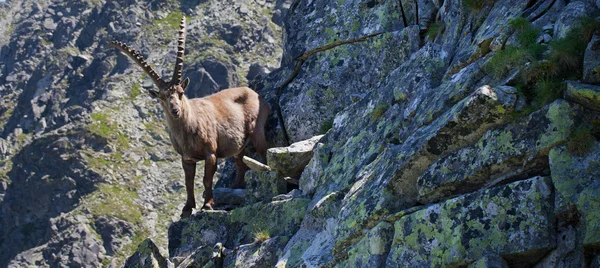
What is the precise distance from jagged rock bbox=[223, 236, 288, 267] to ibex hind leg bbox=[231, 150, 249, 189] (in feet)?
16.3

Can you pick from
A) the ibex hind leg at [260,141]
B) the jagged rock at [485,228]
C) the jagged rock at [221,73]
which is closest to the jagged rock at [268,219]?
the ibex hind leg at [260,141]

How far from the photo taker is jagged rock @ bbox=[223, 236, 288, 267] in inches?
582

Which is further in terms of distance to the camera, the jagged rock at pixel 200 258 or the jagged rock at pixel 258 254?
the jagged rock at pixel 200 258

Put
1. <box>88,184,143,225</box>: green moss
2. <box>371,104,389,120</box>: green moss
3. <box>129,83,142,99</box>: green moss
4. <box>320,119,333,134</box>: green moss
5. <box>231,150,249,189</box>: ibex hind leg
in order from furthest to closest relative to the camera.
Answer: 1. <box>129,83,142,99</box>: green moss
2. <box>88,184,143,225</box>: green moss
3. <box>231,150,249,189</box>: ibex hind leg
4. <box>320,119,333,134</box>: green moss
5. <box>371,104,389,120</box>: green moss

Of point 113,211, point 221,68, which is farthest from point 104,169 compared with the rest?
point 221,68

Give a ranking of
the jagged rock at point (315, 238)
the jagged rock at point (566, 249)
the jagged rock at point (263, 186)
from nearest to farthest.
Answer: the jagged rock at point (566, 249)
the jagged rock at point (315, 238)
the jagged rock at point (263, 186)

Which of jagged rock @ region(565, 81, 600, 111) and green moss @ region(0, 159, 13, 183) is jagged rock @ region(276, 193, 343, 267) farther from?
green moss @ region(0, 159, 13, 183)

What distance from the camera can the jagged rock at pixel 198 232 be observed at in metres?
17.4

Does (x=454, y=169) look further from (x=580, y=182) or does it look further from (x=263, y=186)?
(x=263, y=186)

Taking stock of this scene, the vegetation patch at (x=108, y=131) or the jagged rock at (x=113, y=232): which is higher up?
the vegetation patch at (x=108, y=131)

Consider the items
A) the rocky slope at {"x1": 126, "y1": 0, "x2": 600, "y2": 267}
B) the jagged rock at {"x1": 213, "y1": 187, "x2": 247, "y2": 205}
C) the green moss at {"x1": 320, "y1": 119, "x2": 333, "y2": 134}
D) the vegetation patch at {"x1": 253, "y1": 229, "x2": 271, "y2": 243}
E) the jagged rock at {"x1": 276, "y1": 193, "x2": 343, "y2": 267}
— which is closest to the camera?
the rocky slope at {"x1": 126, "y1": 0, "x2": 600, "y2": 267}

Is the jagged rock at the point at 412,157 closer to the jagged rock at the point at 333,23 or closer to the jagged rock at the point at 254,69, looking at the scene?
the jagged rock at the point at 333,23

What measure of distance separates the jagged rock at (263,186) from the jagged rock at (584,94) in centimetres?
768

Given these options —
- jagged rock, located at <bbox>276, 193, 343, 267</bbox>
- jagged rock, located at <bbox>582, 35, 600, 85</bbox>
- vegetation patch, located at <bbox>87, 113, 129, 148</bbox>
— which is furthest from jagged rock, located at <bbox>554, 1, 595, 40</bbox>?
vegetation patch, located at <bbox>87, 113, 129, 148</bbox>
